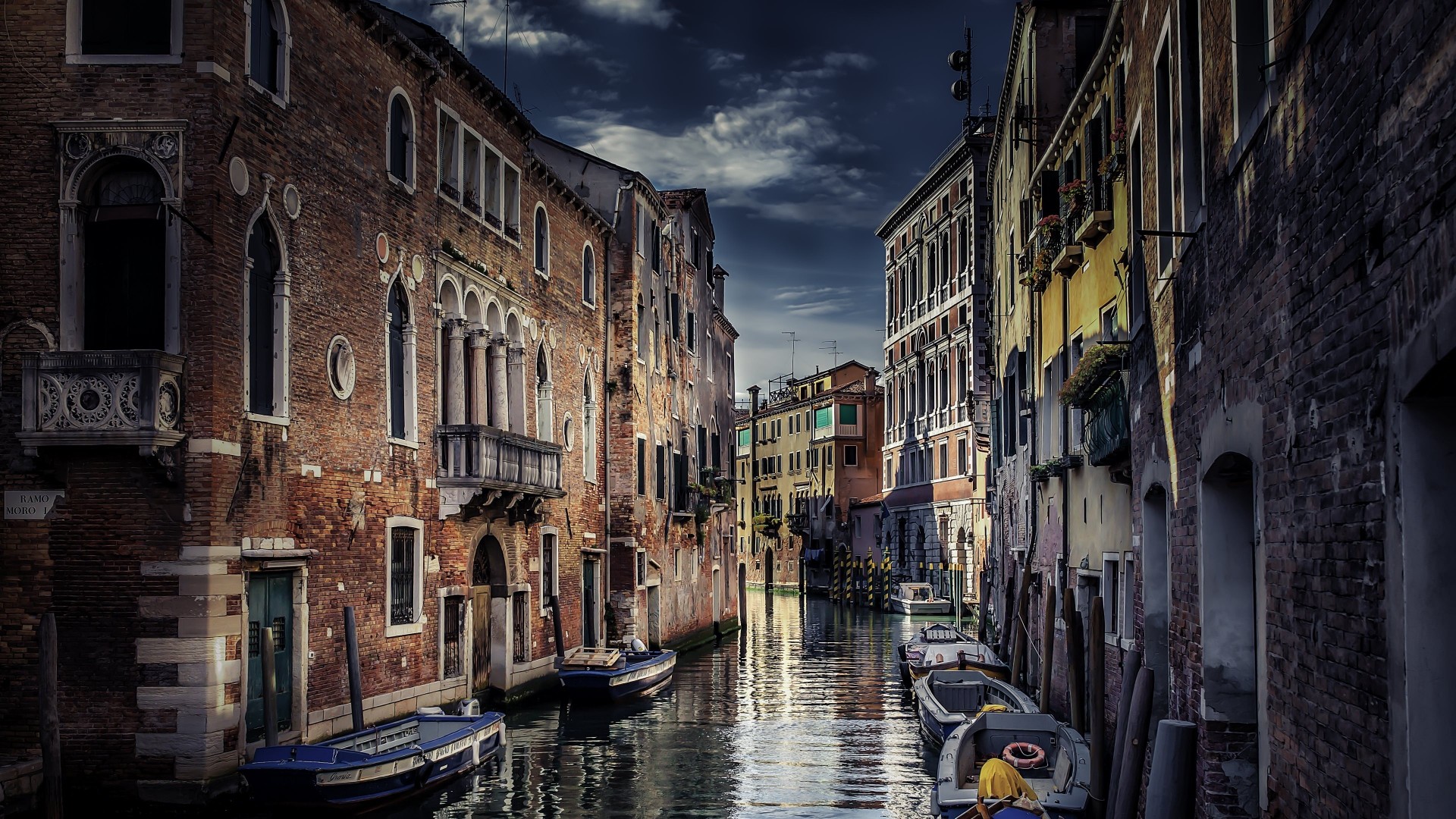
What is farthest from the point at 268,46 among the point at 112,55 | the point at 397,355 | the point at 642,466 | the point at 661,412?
the point at 661,412

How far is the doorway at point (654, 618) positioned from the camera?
27.3 metres

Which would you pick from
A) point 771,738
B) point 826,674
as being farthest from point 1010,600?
point 771,738

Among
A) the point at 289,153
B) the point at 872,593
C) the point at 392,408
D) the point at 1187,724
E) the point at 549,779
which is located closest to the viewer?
the point at 1187,724

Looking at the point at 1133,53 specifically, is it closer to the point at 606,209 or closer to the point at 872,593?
the point at 606,209

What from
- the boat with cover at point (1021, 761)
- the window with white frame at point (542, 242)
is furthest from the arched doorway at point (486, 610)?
the boat with cover at point (1021, 761)

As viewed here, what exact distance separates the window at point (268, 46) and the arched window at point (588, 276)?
36.8 ft

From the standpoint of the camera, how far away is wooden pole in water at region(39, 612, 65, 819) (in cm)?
1018

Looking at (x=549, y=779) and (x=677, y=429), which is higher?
(x=677, y=429)

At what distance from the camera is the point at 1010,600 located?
2312cm

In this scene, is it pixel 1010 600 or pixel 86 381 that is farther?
pixel 1010 600

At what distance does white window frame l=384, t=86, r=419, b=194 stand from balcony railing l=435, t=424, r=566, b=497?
320cm

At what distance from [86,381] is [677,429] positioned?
20.0m

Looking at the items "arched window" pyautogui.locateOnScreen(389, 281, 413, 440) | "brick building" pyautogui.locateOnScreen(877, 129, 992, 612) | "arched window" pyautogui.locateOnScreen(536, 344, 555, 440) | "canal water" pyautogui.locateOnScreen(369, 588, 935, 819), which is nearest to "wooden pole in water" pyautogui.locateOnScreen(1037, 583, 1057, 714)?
"canal water" pyautogui.locateOnScreen(369, 588, 935, 819)

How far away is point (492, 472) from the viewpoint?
58.8ft
